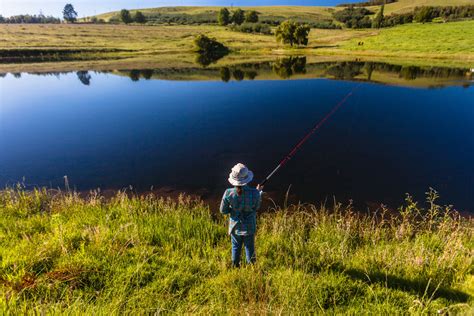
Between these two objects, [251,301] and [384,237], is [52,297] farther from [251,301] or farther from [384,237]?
[384,237]

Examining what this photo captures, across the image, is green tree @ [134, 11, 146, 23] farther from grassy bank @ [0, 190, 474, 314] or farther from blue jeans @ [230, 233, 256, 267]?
blue jeans @ [230, 233, 256, 267]

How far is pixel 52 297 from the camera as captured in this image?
4867 millimetres

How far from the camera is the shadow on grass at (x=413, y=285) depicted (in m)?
5.09

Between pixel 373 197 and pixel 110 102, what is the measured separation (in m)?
26.3

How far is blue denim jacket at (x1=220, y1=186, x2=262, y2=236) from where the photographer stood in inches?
215

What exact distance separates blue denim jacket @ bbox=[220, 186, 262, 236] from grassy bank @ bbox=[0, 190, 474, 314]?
768mm

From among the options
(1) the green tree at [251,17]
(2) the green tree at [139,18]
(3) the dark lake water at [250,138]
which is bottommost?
(3) the dark lake water at [250,138]

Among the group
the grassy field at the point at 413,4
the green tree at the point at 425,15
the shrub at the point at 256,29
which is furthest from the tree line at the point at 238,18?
the grassy field at the point at 413,4

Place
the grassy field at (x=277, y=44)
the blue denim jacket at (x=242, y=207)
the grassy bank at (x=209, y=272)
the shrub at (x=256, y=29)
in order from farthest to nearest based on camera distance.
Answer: the shrub at (x=256, y=29), the grassy field at (x=277, y=44), the blue denim jacket at (x=242, y=207), the grassy bank at (x=209, y=272)

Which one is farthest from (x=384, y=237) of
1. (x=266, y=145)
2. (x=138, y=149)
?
(x=138, y=149)

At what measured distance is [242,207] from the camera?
554cm

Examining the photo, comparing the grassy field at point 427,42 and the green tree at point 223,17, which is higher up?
the green tree at point 223,17

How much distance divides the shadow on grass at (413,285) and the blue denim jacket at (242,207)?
2.05m

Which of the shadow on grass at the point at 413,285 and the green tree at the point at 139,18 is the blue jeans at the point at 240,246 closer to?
the shadow on grass at the point at 413,285
